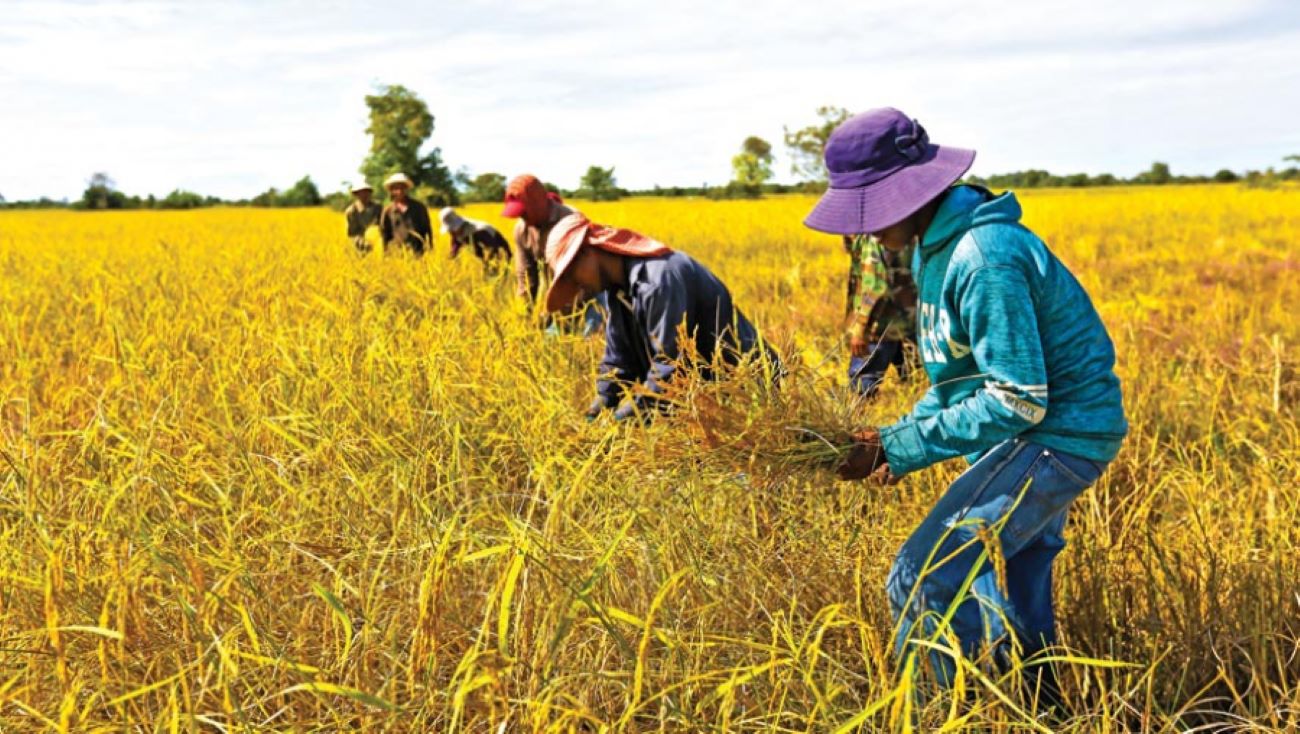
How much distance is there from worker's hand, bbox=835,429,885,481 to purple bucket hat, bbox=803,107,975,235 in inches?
14.4

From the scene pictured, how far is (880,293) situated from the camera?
3.48 meters

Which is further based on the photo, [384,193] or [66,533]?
[384,193]

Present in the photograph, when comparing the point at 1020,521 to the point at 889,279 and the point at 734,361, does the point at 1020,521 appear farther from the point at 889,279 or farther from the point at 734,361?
the point at 889,279

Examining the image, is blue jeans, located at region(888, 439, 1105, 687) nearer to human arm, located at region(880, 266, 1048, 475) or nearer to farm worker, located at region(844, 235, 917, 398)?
human arm, located at region(880, 266, 1048, 475)

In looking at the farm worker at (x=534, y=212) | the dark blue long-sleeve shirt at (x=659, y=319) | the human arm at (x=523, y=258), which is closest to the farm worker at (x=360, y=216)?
the human arm at (x=523, y=258)

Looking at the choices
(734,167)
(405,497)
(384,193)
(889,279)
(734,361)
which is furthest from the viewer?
(734,167)

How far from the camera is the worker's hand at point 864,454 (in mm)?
1597

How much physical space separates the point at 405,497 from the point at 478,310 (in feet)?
5.22

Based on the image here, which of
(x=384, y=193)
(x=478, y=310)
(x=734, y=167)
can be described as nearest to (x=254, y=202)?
(x=384, y=193)

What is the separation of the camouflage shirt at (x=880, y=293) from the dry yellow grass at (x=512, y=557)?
1.28ft

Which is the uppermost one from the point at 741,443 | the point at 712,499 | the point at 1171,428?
the point at 741,443

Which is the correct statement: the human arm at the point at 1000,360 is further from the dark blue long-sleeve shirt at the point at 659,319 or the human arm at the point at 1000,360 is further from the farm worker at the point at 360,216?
the farm worker at the point at 360,216

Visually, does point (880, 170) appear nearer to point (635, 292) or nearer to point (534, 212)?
point (635, 292)

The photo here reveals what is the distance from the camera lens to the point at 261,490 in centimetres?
207
